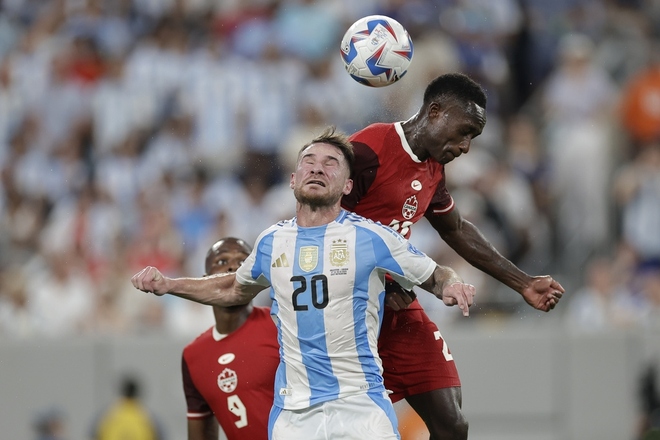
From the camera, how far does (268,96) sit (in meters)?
15.6

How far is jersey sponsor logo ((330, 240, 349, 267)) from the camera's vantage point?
21.1ft

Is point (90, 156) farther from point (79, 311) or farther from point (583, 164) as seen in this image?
point (583, 164)

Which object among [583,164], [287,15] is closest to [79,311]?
[287,15]

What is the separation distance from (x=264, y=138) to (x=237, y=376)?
7805 mm

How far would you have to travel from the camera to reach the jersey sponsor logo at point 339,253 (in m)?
6.44

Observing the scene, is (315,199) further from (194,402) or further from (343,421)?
(194,402)

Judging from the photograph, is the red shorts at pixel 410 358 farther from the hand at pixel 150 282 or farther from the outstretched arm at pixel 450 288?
the hand at pixel 150 282

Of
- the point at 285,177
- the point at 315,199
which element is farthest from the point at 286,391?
the point at 285,177

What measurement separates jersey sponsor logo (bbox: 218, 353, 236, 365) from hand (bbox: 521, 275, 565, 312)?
198 cm

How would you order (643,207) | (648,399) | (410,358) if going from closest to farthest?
(410,358)
(648,399)
(643,207)

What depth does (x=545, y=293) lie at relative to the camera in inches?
275

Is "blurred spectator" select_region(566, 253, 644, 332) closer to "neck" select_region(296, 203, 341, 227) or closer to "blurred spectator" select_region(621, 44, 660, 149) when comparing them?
"blurred spectator" select_region(621, 44, 660, 149)

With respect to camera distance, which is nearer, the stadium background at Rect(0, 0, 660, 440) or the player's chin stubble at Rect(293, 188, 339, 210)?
the player's chin stubble at Rect(293, 188, 339, 210)

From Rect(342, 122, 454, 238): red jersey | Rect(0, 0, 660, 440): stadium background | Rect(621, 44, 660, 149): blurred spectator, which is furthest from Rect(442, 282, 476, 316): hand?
Rect(621, 44, 660, 149): blurred spectator
